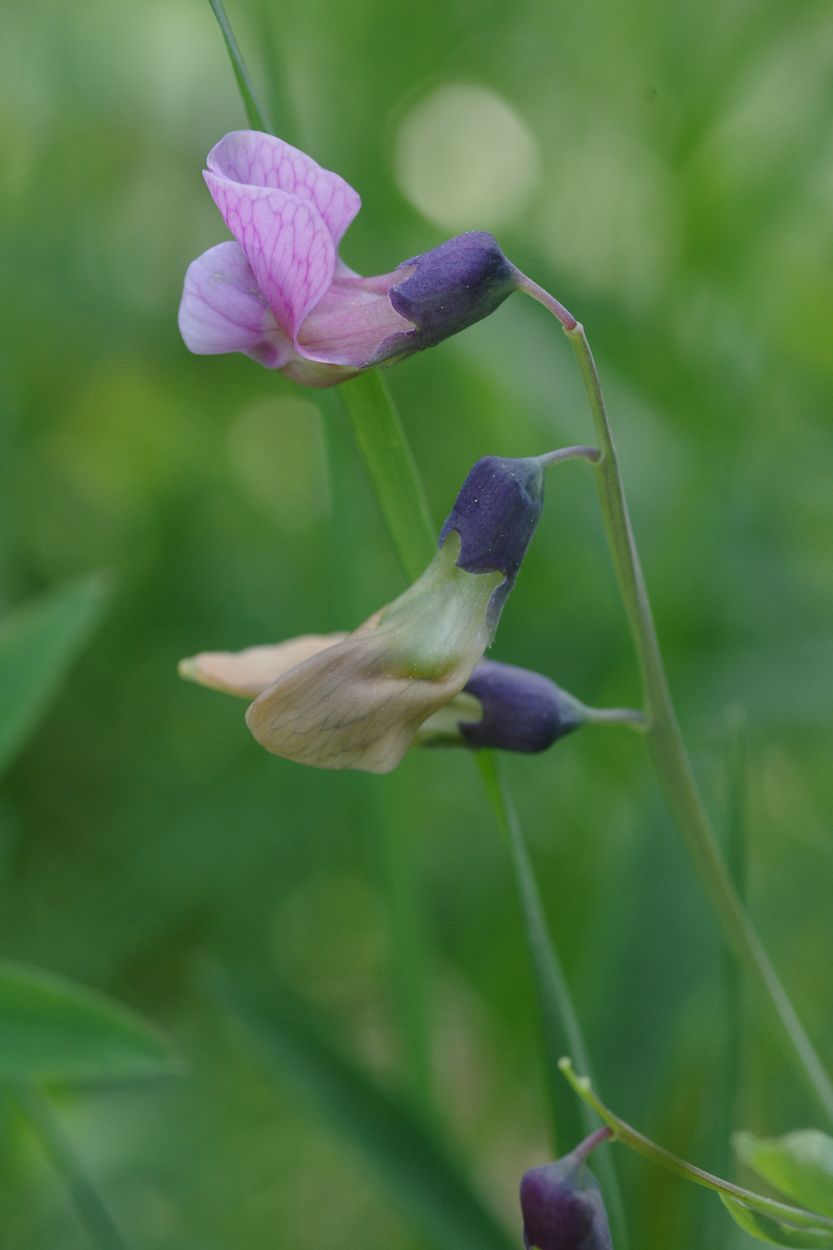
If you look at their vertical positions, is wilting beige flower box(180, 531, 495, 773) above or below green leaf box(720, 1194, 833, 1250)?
above

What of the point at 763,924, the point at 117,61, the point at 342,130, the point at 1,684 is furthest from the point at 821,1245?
the point at 117,61

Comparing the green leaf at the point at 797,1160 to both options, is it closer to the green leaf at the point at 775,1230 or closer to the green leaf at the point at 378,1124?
the green leaf at the point at 775,1230

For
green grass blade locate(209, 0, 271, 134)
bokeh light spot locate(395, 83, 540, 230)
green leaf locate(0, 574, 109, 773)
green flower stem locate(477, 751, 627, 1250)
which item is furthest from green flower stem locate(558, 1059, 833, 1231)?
bokeh light spot locate(395, 83, 540, 230)

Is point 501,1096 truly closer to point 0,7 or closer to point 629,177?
point 629,177

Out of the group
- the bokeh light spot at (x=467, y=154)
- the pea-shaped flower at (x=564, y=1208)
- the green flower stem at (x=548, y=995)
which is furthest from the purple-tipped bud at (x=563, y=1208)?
the bokeh light spot at (x=467, y=154)

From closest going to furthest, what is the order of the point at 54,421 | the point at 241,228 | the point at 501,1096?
the point at 241,228
the point at 501,1096
the point at 54,421

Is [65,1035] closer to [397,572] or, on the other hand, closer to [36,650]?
[36,650]

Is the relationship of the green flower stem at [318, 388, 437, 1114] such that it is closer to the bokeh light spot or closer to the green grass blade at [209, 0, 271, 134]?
the green grass blade at [209, 0, 271, 134]
